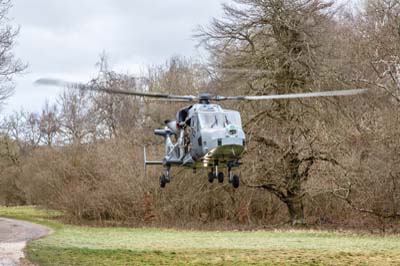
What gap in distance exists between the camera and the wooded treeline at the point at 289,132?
2514 centimetres

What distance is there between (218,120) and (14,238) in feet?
40.2

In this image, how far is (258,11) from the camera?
25875mm

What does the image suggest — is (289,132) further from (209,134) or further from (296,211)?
(209,134)

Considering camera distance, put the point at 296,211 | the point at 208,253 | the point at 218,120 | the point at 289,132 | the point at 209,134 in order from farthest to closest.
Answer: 1. the point at 296,211
2. the point at 289,132
3. the point at 208,253
4. the point at 218,120
5. the point at 209,134

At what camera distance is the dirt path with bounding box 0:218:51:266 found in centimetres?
1582

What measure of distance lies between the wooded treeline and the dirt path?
5.79 meters

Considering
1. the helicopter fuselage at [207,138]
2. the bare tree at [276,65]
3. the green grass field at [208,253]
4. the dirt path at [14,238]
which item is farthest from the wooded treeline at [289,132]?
the helicopter fuselage at [207,138]

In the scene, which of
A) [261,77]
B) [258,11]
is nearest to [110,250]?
[261,77]

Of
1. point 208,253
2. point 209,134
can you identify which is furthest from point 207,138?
point 208,253

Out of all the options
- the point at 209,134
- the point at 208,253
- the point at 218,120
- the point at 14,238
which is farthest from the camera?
the point at 14,238

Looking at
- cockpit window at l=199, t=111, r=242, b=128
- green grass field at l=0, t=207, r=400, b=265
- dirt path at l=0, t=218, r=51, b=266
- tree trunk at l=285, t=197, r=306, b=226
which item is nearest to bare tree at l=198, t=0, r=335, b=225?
tree trunk at l=285, t=197, r=306, b=226

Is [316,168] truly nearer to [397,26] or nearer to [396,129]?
[396,129]

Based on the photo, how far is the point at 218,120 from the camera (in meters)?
13.7

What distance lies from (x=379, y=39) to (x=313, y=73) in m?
4.67
